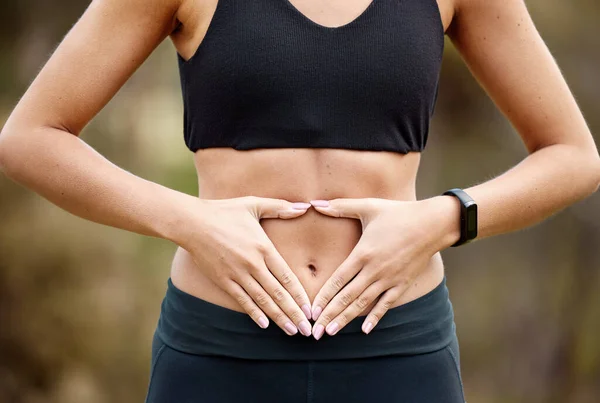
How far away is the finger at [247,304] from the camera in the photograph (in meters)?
1.07

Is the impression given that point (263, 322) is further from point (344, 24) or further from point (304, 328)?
point (344, 24)

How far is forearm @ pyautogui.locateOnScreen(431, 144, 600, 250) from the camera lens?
119cm

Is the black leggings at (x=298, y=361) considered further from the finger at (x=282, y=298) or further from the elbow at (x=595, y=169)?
the elbow at (x=595, y=169)

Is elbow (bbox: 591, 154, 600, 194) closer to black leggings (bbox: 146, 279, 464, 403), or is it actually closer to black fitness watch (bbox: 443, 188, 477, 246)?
black fitness watch (bbox: 443, 188, 477, 246)

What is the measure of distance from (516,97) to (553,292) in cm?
300

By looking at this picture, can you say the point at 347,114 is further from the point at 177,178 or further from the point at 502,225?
the point at 177,178

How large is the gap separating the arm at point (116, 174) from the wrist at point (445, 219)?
19cm

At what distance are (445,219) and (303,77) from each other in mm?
289

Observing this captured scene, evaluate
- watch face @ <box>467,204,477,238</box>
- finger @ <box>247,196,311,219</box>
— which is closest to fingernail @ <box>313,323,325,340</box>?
finger @ <box>247,196,311,219</box>

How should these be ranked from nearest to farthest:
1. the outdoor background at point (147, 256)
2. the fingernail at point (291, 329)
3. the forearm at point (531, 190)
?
the fingernail at point (291, 329) → the forearm at point (531, 190) → the outdoor background at point (147, 256)

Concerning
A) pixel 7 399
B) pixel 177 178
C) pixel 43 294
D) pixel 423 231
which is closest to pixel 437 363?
pixel 423 231

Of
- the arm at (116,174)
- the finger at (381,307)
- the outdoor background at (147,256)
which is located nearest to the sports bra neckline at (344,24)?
the arm at (116,174)

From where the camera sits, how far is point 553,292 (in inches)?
160

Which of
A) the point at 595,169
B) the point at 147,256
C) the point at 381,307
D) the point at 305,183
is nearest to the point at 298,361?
the point at 381,307
